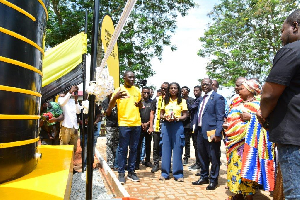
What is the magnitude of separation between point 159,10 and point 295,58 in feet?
41.6

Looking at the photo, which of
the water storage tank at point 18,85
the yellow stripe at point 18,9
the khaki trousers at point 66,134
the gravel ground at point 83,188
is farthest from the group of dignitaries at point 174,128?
the yellow stripe at point 18,9

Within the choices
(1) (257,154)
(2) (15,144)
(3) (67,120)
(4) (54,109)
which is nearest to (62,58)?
(4) (54,109)

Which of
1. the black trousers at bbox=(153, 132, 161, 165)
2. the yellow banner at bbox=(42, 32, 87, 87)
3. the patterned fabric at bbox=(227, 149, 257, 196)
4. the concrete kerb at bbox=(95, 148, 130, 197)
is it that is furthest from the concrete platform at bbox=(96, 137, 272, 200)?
the yellow banner at bbox=(42, 32, 87, 87)

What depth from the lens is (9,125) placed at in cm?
218

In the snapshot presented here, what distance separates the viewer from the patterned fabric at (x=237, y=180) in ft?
12.2

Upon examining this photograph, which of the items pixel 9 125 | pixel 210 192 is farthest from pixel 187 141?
pixel 9 125

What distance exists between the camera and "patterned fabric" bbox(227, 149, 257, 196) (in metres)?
3.72

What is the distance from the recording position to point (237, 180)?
3.84 metres

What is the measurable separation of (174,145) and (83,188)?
1888 mm

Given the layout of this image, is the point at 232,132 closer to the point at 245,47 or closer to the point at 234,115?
the point at 234,115

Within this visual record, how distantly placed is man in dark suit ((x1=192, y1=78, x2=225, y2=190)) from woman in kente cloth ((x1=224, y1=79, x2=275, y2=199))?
2.43ft

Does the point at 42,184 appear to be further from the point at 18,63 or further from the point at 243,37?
the point at 243,37

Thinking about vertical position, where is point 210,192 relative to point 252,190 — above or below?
below

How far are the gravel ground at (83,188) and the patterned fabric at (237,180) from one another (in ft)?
6.14
